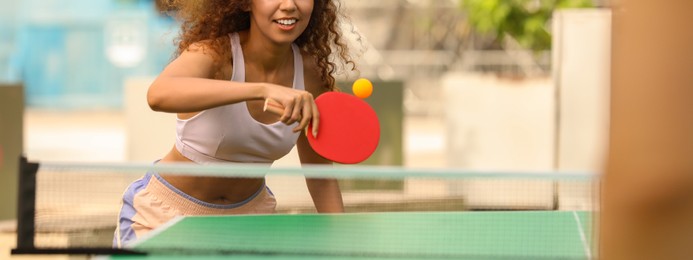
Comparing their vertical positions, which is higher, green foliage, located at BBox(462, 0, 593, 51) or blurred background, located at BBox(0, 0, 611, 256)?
green foliage, located at BBox(462, 0, 593, 51)

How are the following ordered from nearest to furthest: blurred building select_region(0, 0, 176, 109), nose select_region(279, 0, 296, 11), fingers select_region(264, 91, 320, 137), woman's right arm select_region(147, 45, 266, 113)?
1. fingers select_region(264, 91, 320, 137)
2. woman's right arm select_region(147, 45, 266, 113)
3. nose select_region(279, 0, 296, 11)
4. blurred building select_region(0, 0, 176, 109)

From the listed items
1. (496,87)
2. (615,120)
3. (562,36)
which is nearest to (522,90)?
(496,87)

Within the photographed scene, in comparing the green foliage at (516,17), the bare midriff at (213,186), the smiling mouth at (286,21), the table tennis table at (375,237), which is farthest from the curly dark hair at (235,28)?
the green foliage at (516,17)

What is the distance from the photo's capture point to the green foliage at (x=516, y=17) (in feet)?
53.8

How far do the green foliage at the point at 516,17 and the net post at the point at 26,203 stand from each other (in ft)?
43.3

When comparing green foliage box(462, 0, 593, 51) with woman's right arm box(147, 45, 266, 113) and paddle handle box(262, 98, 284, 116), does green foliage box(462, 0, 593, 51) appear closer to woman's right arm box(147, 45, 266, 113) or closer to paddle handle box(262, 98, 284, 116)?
woman's right arm box(147, 45, 266, 113)

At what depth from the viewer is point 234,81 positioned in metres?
3.82

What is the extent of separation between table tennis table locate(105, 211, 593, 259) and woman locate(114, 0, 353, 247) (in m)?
0.09

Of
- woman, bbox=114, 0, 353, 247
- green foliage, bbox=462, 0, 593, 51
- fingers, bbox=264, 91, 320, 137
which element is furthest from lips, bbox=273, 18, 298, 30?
green foliage, bbox=462, 0, 593, 51

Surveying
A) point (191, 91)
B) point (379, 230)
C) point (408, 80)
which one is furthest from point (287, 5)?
point (408, 80)

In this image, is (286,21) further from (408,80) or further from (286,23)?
(408,80)

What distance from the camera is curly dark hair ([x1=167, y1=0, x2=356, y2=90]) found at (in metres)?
4.00

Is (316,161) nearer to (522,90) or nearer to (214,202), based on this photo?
(214,202)

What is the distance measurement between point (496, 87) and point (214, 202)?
350 inches
